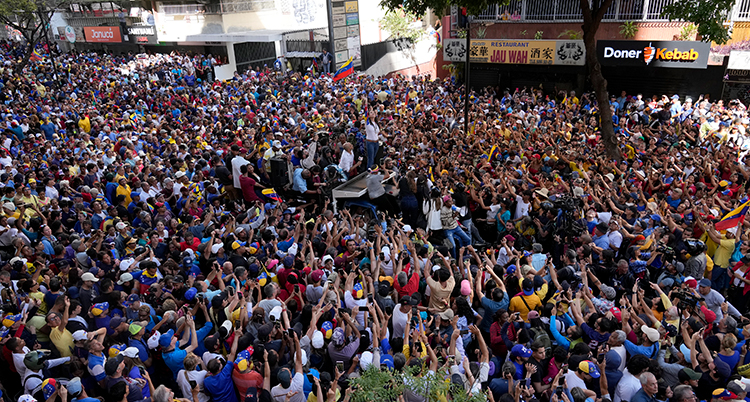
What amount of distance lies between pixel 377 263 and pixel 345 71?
19180 mm

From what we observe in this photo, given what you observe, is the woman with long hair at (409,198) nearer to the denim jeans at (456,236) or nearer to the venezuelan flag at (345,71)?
the denim jeans at (456,236)

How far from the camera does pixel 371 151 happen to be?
1152cm

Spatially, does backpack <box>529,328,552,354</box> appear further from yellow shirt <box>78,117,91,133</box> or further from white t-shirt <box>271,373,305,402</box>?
yellow shirt <box>78,117,91,133</box>

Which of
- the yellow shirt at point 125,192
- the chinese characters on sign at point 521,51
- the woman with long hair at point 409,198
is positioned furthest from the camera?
the chinese characters on sign at point 521,51

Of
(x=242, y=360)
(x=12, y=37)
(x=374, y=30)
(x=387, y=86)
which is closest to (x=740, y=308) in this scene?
(x=242, y=360)

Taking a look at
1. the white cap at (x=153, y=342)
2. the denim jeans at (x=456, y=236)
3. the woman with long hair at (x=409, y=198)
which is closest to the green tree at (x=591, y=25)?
the woman with long hair at (x=409, y=198)

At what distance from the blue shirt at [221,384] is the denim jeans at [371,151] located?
23.4ft

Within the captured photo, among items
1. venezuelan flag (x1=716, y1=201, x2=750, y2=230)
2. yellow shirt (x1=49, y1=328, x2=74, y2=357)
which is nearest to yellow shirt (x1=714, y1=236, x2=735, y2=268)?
venezuelan flag (x1=716, y1=201, x2=750, y2=230)

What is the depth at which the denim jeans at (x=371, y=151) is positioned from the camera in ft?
37.6

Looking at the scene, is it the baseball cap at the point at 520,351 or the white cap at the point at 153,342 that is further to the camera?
the white cap at the point at 153,342

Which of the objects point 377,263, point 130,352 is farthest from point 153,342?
point 377,263

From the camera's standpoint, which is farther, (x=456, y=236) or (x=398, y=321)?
(x=456, y=236)

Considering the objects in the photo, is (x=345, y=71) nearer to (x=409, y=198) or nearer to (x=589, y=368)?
(x=409, y=198)

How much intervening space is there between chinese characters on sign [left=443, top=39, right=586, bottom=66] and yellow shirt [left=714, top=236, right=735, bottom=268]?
1247cm
